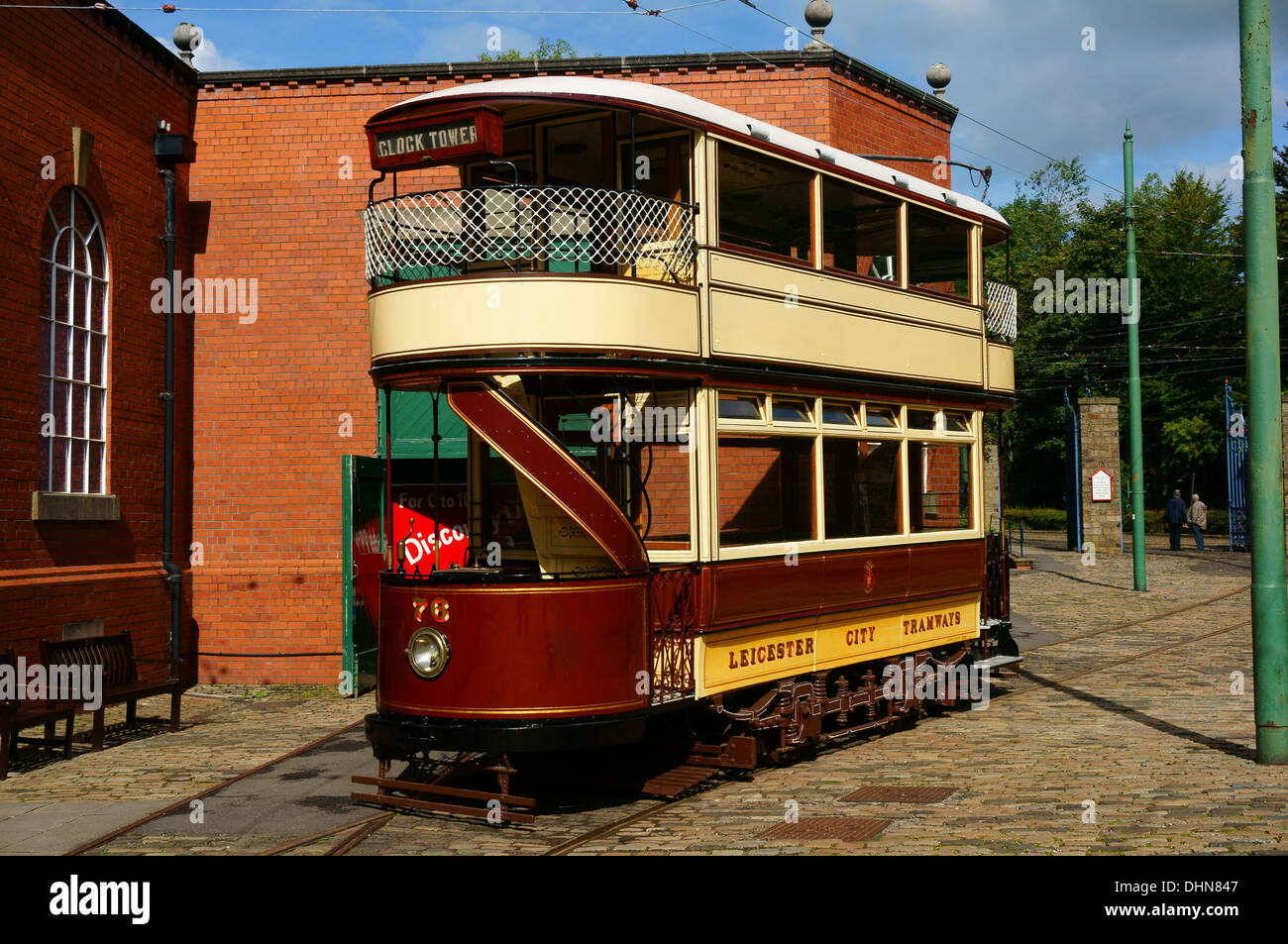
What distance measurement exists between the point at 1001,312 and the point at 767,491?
13.6ft

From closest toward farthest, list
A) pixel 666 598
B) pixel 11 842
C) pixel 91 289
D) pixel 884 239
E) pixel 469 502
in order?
pixel 11 842 → pixel 666 598 → pixel 469 502 → pixel 884 239 → pixel 91 289

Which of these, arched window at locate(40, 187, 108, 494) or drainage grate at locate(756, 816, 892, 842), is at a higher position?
arched window at locate(40, 187, 108, 494)

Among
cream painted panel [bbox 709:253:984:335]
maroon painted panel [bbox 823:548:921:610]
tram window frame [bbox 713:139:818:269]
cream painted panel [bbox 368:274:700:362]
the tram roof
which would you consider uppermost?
the tram roof

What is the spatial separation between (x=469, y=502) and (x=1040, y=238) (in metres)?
55.3

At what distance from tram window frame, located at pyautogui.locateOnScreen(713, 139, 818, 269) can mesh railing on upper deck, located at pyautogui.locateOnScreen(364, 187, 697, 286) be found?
456 mm

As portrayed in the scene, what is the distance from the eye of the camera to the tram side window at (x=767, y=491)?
10.1 metres

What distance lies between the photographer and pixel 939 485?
14297 millimetres

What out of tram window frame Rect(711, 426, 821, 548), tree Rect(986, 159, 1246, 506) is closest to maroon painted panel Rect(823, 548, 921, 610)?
tram window frame Rect(711, 426, 821, 548)

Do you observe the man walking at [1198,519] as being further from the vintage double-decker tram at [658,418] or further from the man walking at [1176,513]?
the vintage double-decker tram at [658,418]

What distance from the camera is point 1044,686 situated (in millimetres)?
14164

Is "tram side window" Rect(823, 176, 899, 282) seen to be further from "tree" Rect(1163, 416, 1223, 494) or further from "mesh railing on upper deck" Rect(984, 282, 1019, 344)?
"tree" Rect(1163, 416, 1223, 494)

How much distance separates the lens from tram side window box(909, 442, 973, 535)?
40.2 ft
